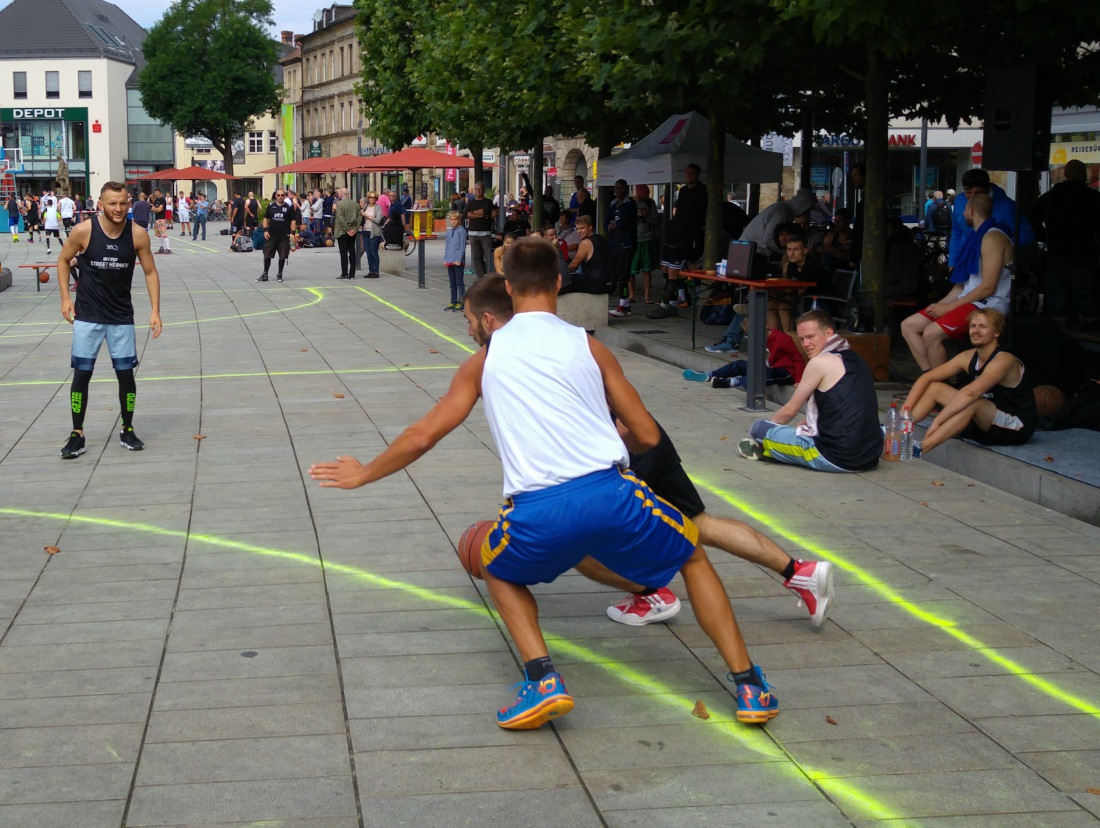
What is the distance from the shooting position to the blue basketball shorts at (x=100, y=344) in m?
9.52

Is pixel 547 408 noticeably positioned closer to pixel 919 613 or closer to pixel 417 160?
pixel 919 613

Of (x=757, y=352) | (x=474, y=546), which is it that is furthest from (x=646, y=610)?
(x=757, y=352)

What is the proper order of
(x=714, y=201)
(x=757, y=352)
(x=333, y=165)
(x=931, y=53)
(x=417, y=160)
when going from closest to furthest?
(x=757, y=352) < (x=931, y=53) < (x=714, y=201) < (x=417, y=160) < (x=333, y=165)

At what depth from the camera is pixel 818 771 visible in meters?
4.16

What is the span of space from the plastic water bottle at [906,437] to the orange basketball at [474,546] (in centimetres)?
468

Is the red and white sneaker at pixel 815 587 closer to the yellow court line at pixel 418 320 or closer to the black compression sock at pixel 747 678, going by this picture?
the black compression sock at pixel 747 678

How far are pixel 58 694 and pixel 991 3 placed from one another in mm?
9191

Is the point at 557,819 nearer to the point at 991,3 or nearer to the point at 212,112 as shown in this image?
the point at 991,3

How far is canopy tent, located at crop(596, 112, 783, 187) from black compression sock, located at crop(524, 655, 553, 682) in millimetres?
15547

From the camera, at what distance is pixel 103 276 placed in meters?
9.45

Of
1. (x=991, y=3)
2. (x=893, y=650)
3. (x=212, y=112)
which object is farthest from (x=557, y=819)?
(x=212, y=112)

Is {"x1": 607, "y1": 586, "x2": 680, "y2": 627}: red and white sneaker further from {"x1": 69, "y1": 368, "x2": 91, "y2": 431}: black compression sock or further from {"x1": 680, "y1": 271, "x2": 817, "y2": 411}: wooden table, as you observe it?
{"x1": 680, "y1": 271, "x2": 817, "y2": 411}: wooden table

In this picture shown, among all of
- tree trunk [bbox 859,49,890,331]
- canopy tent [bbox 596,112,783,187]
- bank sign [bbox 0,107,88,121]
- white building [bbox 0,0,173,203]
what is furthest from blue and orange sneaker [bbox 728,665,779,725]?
bank sign [bbox 0,107,88,121]

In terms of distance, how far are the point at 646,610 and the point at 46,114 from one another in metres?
99.8
